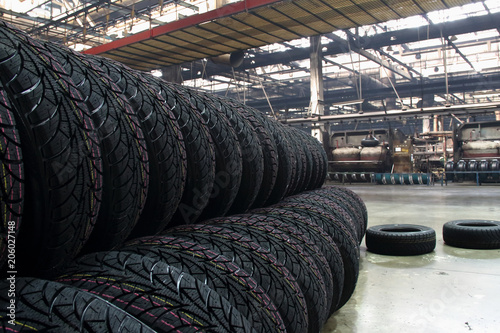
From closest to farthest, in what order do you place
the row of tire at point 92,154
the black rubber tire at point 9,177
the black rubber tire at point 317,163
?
the black rubber tire at point 9,177, the row of tire at point 92,154, the black rubber tire at point 317,163

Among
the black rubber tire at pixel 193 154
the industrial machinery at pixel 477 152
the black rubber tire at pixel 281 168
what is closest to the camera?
→ the black rubber tire at pixel 193 154

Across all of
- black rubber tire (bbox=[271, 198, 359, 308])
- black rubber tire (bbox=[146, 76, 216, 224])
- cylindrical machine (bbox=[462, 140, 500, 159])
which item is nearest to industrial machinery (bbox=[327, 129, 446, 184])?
cylindrical machine (bbox=[462, 140, 500, 159])

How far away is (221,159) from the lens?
1.98 m

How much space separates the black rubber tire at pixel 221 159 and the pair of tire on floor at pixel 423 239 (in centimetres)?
200

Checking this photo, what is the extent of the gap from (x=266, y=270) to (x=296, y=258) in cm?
28

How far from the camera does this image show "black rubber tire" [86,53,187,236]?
150cm

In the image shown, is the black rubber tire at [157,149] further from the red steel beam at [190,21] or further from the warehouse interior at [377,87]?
the red steel beam at [190,21]

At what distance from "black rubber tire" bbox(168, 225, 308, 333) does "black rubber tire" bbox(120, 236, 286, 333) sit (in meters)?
0.08

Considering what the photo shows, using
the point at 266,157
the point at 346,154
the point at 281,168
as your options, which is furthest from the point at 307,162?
the point at 346,154

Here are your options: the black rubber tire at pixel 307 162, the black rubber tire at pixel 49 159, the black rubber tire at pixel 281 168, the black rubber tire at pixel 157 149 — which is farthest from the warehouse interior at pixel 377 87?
the black rubber tire at pixel 49 159

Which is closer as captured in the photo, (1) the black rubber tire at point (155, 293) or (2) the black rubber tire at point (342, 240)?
(1) the black rubber tire at point (155, 293)

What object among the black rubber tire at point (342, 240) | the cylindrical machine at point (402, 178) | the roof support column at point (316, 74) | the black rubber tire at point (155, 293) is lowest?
the cylindrical machine at point (402, 178)

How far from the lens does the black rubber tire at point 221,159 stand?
6.49 ft

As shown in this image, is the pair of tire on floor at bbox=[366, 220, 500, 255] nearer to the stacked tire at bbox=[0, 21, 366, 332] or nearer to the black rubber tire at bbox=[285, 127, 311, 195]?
the black rubber tire at bbox=[285, 127, 311, 195]
